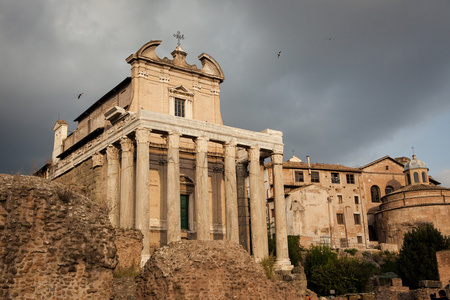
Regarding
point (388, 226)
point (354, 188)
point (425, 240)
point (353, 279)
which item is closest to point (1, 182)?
point (353, 279)

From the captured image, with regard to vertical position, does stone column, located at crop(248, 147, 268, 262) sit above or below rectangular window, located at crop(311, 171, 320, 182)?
below

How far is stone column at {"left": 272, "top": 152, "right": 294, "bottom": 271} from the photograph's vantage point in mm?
27806

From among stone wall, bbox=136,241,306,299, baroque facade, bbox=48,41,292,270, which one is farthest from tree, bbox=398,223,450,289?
stone wall, bbox=136,241,306,299

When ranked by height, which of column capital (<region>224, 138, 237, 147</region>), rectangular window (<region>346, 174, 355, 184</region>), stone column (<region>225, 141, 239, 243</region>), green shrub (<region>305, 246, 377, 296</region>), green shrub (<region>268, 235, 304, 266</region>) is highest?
rectangular window (<region>346, 174, 355, 184</region>)

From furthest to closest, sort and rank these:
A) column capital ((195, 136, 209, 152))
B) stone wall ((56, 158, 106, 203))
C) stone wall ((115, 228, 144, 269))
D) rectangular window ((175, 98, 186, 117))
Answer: rectangular window ((175, 98, 186, 117)), stone wall ((56, 158, 106, 203)), column capital ((195, 136, 209, 152)), stone wall ((115, 228, 144, 269))

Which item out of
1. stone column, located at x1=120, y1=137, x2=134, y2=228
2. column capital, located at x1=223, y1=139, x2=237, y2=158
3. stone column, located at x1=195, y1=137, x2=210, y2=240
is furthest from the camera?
column capital, located at x1=223, y1=139, x2=237, y2=158

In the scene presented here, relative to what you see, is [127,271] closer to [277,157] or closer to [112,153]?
[112,153]

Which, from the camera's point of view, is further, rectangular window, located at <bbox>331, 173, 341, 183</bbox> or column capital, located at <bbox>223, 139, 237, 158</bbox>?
rectangular window, located at <bbox>331, 173, 341, 183</bbox>

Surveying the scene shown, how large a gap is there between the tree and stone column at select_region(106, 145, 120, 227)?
726 inches

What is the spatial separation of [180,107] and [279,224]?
975 centimetres

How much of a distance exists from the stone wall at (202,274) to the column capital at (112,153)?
1366cm

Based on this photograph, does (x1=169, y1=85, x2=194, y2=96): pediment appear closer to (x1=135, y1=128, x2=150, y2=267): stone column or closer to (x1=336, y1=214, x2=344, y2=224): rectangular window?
(x1=135, y1=128, x2=150, y2=267): stone column

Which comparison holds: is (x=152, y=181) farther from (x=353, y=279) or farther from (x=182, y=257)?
(x=182, y=257)

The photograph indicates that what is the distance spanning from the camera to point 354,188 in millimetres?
50625
